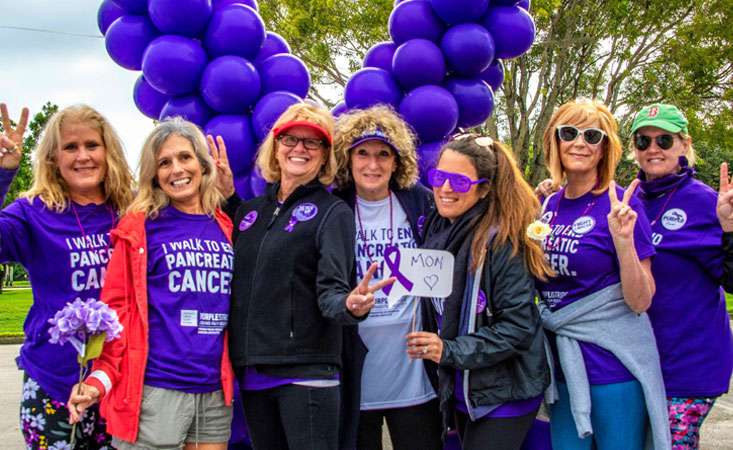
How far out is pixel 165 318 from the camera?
2.63m

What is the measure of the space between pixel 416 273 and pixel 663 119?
1.46 meters

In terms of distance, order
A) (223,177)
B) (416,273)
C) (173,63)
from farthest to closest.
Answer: (173,63) < (223,177) < (416,273)

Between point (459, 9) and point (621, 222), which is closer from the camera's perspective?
point (621, 222)

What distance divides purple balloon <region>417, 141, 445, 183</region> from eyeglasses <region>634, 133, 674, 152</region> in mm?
1449

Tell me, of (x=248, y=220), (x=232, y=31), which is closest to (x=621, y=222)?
(x=248, y=220)

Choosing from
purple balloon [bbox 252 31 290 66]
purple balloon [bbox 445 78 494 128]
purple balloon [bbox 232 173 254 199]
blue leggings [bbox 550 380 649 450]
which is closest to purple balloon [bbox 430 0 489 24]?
purple balloon [bbox 445 78 494 128]

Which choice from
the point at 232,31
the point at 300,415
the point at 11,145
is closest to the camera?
the point at 300,415

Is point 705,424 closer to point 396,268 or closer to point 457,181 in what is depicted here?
point 457,181

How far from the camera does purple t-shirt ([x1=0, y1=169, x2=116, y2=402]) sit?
267 cm

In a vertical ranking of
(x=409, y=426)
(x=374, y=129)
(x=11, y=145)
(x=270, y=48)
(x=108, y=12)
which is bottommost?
(x=409, y=426)

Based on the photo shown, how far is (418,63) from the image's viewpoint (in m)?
4.61

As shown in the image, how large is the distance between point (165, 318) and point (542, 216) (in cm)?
166

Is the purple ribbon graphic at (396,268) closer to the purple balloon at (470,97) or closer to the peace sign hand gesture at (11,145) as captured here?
the peace sign hand gesture at (11,145)

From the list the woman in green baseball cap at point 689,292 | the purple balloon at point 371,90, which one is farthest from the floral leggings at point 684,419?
the purple balloon at point 371,90
